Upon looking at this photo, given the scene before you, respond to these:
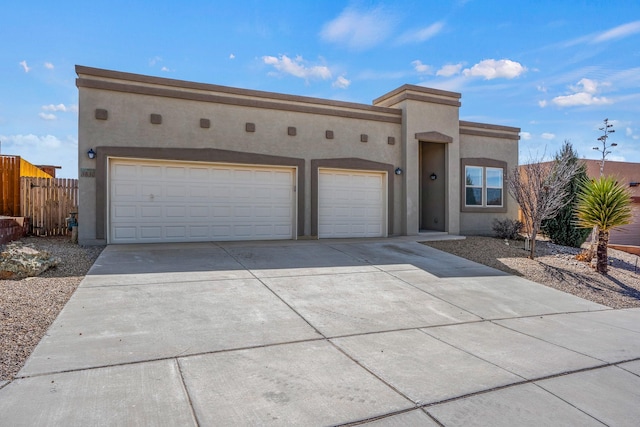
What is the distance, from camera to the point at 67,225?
13352 mm

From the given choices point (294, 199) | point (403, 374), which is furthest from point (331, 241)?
point (403, 374)

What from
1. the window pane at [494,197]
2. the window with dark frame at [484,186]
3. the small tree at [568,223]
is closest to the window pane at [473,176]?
the window with dark frame at [484,186]

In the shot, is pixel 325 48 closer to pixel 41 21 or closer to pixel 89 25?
pixel 89 25

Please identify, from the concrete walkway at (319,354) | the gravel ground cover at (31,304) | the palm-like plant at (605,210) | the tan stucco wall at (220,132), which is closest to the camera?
the concrete walkway at (319,354)

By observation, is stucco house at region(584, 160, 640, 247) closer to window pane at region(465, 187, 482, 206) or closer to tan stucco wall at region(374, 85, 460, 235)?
window pane at region(465, 187, 482, 206)

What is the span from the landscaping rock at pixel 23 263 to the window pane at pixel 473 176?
13803 mm

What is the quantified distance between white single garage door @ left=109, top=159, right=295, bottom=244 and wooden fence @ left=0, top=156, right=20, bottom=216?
4.03 m

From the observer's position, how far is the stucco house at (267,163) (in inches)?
454

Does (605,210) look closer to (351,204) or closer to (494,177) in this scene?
(494,177)

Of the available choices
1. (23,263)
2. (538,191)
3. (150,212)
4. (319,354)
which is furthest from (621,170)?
(23,263)

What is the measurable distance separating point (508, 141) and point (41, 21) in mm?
16309

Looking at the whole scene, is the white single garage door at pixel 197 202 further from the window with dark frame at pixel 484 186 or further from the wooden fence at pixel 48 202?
the window with dark frame at pixel 484 186

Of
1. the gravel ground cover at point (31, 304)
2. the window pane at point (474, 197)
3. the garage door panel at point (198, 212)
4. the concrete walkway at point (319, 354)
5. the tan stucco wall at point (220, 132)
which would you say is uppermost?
the tan stucco wall at point (220, 132)

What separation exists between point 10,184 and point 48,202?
1.25 m
